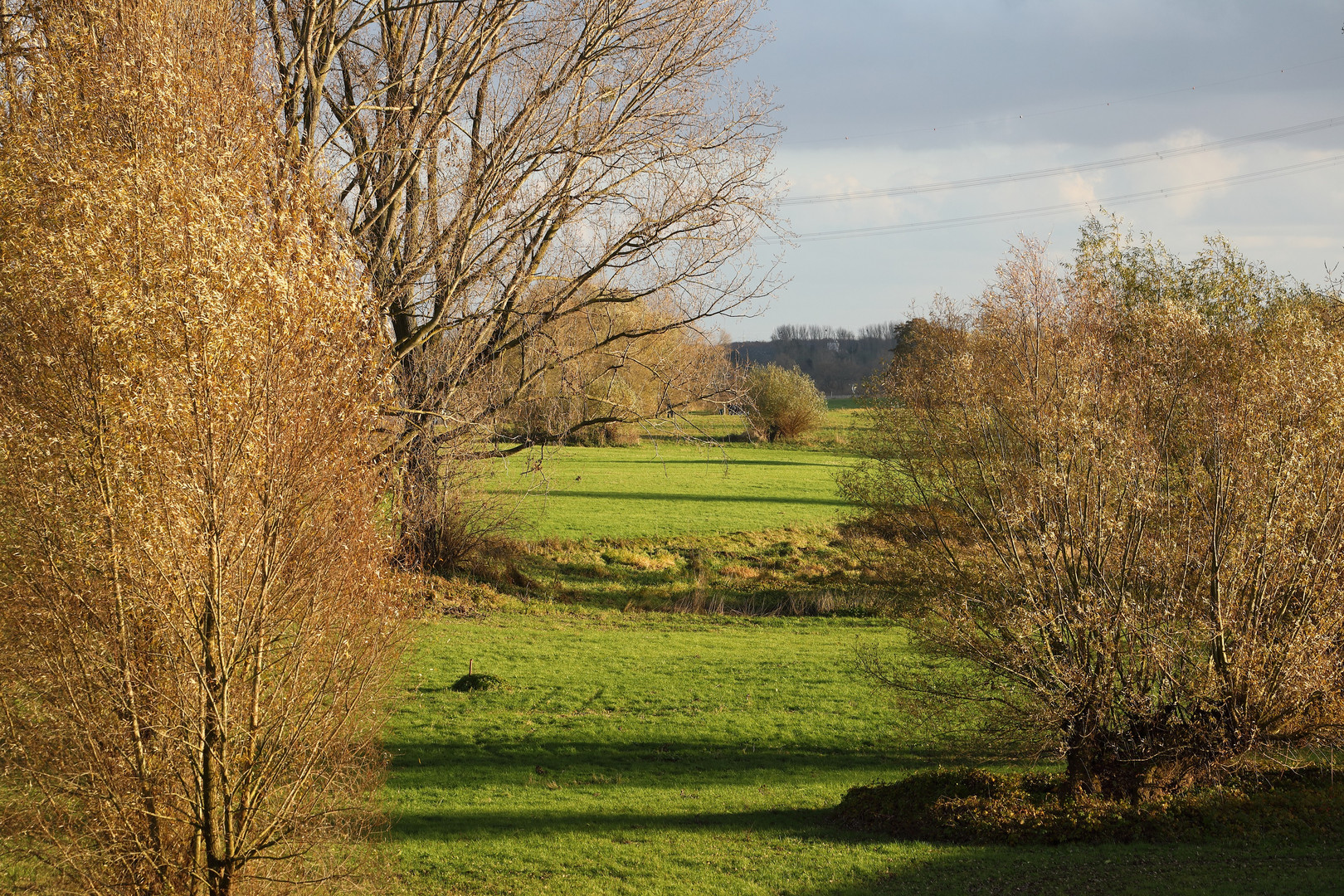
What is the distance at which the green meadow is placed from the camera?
10.0 m

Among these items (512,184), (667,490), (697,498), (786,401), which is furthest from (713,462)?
(512,184)

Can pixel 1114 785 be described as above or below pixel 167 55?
below

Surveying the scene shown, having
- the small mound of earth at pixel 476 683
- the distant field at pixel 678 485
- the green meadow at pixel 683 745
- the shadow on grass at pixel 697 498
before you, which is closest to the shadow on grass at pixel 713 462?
the distant field at pixel 678 485

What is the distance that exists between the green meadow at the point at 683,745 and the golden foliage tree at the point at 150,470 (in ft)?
11.5

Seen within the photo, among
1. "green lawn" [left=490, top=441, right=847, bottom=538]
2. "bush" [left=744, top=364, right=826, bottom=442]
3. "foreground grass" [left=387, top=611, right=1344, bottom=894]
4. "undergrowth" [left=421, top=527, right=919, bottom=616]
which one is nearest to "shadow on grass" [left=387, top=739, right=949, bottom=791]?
"foreground grass" [left=387, top=611, right=1344, bottom=894]

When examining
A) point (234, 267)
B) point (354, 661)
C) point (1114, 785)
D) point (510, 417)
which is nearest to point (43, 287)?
point (234, 267)

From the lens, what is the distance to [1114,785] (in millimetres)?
11203

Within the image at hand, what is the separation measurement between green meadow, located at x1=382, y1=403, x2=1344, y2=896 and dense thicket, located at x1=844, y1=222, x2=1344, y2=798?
1311 millimetres

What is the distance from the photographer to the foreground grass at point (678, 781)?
988cm

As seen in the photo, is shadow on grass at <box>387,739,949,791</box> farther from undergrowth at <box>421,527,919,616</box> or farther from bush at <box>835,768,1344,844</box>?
undergrowth at <box>421,527,919,616</box>

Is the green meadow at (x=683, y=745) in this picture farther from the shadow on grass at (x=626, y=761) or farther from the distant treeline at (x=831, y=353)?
the distant treeline at (x=831, y=353)

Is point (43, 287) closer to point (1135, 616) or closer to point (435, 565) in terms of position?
point (1135, 616)

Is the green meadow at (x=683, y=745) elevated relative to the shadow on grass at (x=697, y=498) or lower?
lower

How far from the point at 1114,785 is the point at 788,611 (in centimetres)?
1764
